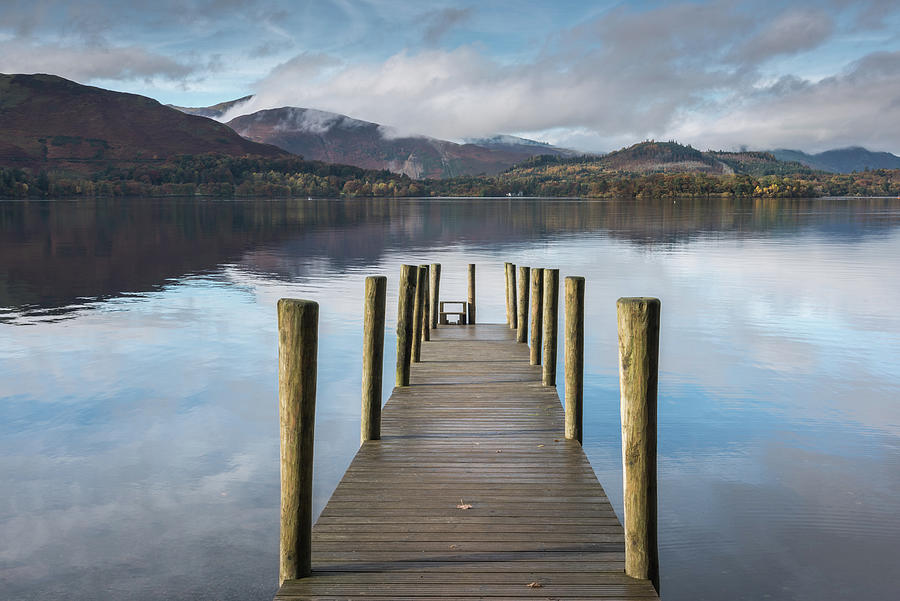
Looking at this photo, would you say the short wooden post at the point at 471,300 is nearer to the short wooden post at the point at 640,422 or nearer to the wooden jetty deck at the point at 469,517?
the wooden jetty deck at the point at 469,517

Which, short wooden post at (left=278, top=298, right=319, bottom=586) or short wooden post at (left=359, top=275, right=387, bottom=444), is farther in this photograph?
short wooden post at (left=359, top=275, right=387, bottom=444)

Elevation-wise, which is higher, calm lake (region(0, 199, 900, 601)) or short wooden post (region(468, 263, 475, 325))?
short wooden post (region(468, 263, 475, 325))

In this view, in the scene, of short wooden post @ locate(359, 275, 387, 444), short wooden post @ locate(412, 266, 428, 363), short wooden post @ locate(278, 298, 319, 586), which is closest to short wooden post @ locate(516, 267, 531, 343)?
short wooden post @ locate(412, 266, 428, 363)

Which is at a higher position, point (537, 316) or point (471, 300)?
point (537, 316)

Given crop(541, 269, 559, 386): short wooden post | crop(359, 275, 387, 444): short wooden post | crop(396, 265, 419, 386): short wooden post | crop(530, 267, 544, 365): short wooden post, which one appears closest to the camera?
crop(359, 275, 387, 444): short wooden post

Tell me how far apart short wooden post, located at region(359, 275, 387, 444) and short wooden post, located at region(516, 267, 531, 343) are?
26.6 feet

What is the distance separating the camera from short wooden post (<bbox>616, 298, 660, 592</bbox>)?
5.71 metres

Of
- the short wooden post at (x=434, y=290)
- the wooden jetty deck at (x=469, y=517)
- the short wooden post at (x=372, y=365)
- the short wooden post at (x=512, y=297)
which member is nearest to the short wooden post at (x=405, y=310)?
the wooden jetty deck at (x=469, y=517)

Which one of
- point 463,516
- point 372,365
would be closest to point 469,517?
point 463,516

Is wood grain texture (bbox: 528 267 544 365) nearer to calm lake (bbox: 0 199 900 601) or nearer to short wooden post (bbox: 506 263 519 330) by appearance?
calm lake (bbox: 0 199 900 601)

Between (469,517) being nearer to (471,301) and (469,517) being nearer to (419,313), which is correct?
(419,313)

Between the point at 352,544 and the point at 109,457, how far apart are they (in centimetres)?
792

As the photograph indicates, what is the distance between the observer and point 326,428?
14.4 meters

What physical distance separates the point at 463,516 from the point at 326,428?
8.04m
